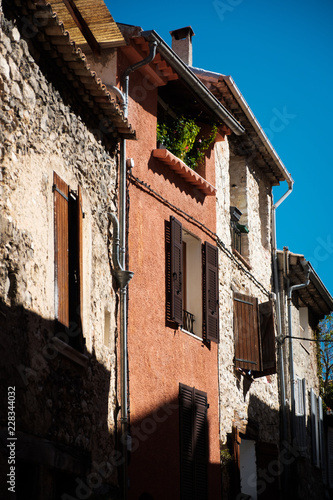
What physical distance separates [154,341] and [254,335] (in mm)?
3969

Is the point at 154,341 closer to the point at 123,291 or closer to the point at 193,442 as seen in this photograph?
the point at 123,291

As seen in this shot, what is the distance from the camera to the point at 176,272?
12539 mm

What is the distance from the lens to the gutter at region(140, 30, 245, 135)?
1206 cm

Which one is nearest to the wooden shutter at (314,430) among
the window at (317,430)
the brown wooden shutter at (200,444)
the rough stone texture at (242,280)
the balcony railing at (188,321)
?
the window at (317,430)

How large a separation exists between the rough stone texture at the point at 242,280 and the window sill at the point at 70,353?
16.2 ft

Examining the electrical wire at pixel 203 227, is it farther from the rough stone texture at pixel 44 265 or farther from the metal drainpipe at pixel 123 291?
the rough stone texture at pixel 44 265

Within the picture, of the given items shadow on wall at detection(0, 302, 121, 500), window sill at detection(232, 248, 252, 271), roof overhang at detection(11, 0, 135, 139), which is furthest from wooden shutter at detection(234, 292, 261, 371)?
shadow on wall at detection(0, 302, 121, 500)

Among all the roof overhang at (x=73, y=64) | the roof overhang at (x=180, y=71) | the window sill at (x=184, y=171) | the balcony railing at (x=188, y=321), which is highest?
the roof overhang at (x=180, y=71)

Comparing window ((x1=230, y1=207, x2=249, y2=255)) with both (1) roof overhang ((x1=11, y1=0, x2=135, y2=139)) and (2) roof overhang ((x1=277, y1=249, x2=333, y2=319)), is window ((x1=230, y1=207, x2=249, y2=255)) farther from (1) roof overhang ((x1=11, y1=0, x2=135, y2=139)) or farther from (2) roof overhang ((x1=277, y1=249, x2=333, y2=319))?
(1) roof overhang ((x1=11, y1=0, x2=135, y2=139))

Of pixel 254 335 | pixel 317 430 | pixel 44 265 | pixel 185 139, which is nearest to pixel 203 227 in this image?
pixel 185 139

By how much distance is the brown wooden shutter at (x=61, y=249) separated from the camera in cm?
873

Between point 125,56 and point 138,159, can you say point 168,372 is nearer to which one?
point 138,159

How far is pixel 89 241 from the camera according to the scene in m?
9.77

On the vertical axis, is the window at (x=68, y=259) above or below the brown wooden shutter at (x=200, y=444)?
above
